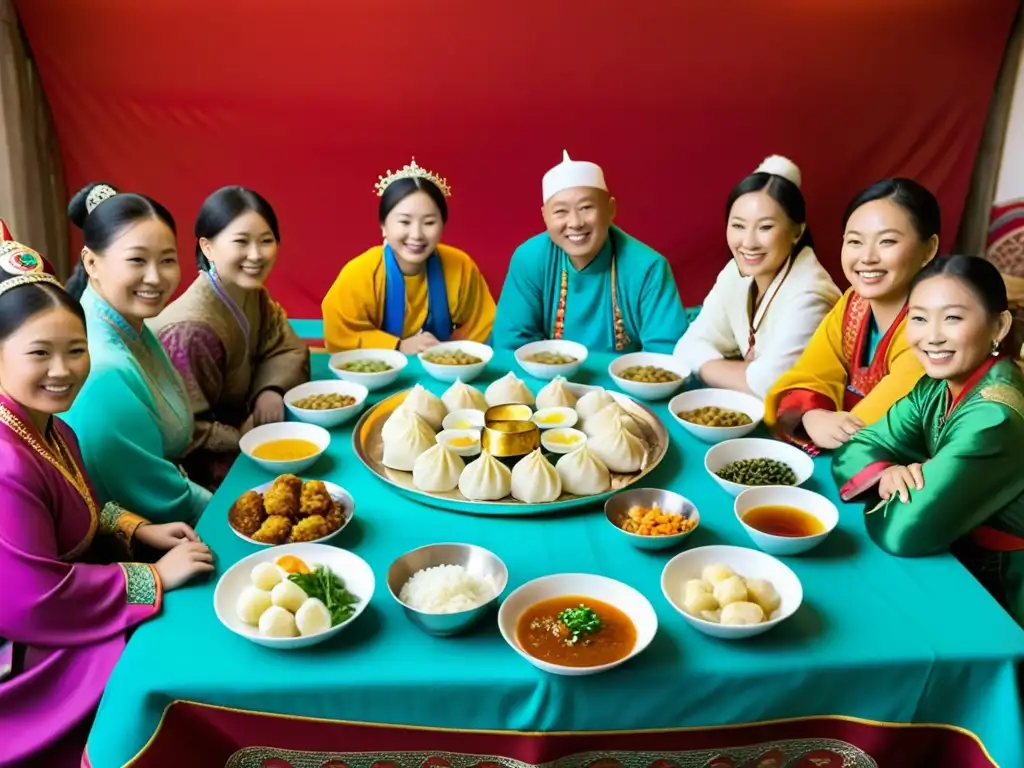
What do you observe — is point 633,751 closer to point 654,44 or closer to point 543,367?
point 543,367

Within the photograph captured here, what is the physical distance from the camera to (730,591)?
141 cm

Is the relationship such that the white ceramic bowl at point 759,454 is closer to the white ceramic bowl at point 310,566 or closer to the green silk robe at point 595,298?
the white ceramic bowl at point 310,566

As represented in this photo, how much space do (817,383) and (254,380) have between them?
186 cm

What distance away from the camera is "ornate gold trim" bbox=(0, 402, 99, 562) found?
1499 mm

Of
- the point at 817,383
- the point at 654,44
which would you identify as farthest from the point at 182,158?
the point at 817,383

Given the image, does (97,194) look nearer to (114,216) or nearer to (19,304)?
(114,216)

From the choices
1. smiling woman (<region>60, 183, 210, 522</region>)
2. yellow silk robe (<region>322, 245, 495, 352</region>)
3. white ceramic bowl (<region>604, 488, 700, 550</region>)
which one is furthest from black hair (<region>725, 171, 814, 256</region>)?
smiling woman (<region>60, 183, 210, 522</region>)

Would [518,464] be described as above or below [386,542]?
above

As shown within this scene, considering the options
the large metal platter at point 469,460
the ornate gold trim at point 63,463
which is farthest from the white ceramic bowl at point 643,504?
the ornate gold trim at point 63,463

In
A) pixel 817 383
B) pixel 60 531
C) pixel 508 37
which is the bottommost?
pixel 60 531

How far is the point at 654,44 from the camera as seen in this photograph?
4348 mm

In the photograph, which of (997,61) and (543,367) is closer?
(543,367)

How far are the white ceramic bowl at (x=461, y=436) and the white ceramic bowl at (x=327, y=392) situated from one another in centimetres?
33

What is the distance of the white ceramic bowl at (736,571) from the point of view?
1.42 metres
